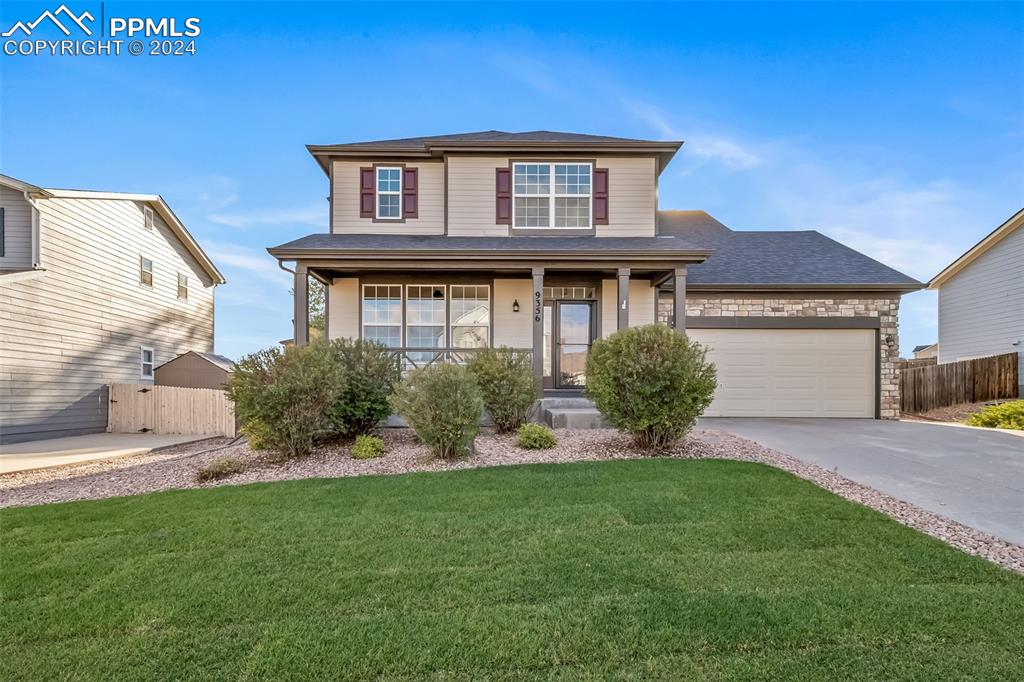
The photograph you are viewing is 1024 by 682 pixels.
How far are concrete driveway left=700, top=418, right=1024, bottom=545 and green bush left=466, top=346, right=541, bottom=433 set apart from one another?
4.04 metres

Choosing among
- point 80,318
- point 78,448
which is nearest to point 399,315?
point 78,448

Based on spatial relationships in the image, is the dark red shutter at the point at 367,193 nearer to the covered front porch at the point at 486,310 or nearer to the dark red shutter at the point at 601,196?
the covered front porch at the point at 486,310

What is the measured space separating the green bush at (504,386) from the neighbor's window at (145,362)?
1071 centimetres

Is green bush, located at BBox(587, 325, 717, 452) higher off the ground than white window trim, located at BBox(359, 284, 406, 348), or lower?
lower

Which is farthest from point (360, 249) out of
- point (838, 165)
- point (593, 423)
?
point (838, 165)

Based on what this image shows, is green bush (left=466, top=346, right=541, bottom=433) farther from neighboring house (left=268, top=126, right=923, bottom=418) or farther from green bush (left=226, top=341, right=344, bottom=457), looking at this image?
neighboring house (left=268, top=126, right=923, bottom=418)

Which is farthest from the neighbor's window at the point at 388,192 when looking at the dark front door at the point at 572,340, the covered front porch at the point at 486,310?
the dark front door at the point at 572,340

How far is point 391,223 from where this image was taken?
1154 cm

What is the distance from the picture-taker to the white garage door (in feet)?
37.4

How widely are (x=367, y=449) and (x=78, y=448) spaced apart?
6.83 metres

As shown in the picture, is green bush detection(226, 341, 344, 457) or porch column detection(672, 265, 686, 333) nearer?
green bush detection(226, 341, 344, 457)

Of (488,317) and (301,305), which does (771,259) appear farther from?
(301,305)

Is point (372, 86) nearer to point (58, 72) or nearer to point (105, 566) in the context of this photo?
point (58, 72)

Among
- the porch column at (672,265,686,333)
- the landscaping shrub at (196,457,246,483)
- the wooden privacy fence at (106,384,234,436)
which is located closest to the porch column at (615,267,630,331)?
the porch column at (672,265,686,333)
